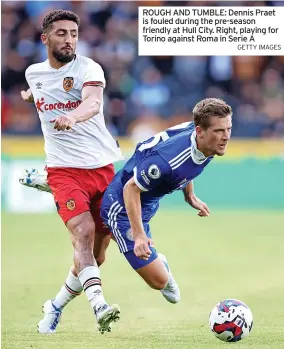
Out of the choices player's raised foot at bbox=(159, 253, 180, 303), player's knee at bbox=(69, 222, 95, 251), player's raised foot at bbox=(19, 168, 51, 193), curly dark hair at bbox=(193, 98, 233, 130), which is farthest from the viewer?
player's raised foot at bbox=(19, 168, 51, 193)

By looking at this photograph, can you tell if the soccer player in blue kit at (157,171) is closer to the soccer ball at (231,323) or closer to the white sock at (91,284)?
the white sock at (91,284)

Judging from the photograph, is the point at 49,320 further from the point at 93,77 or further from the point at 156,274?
the point at 93,77

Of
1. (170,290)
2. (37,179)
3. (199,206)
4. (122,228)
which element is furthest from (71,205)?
(170,290)

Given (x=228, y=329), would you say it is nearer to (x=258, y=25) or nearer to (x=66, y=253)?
(x=258, y=25)

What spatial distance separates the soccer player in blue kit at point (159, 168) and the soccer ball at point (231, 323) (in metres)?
0.72

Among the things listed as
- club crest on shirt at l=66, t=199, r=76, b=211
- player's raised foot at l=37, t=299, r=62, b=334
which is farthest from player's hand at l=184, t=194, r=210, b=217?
Result: player's raised foot at l=37, t=299, r=62, b=334

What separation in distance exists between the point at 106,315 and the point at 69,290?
109 centimetres

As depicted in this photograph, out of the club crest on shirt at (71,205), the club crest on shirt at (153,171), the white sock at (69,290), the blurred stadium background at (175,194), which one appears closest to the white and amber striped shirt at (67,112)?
Result: the club crest on shirt at (71,205)

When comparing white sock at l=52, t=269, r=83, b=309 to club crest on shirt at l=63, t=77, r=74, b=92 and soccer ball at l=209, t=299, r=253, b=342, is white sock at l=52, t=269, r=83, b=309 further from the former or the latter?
club crest on shirt at l=63, t=77, r=74, b=92

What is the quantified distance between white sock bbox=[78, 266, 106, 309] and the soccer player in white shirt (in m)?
0.04

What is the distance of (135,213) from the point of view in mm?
7000

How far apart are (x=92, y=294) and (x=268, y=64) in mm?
15041

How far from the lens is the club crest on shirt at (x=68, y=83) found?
25.9 ft

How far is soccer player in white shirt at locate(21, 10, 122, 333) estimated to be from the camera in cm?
757
